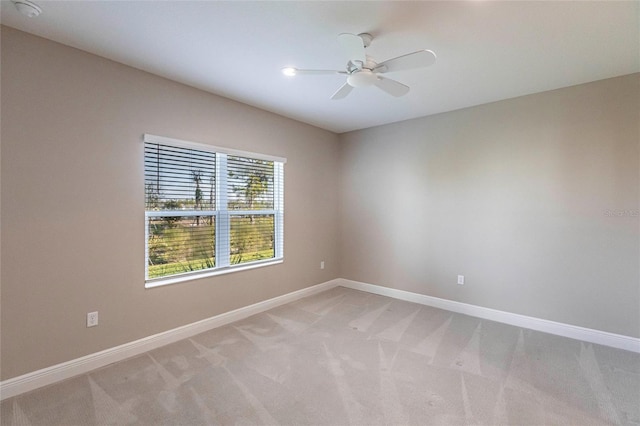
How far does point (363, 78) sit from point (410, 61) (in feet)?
1.23

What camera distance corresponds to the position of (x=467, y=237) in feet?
12.2

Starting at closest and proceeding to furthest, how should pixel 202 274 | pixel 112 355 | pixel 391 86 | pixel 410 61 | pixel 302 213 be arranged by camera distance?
pixel 410 61
pixel 391 86
pixel 112 355
pixel 202 274
pixel 302 213

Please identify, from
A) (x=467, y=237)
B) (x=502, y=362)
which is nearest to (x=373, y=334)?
(x=502, y=362)

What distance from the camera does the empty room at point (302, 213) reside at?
198cm

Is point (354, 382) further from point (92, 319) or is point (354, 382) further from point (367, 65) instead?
point (367, 65)

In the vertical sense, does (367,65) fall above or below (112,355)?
above

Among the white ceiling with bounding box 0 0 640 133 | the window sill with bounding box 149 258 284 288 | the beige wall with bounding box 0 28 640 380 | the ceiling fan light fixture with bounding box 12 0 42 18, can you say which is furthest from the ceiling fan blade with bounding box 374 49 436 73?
the window sill with bounding box 149 258 284 288

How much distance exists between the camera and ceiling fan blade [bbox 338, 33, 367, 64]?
175 centimetres

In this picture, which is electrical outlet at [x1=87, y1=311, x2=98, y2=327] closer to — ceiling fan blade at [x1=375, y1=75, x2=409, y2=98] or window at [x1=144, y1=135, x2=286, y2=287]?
window at [x1=144, y1=135, x2=286, y2=287]

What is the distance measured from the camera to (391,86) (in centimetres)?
234

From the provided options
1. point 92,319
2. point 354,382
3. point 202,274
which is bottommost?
point 354,382

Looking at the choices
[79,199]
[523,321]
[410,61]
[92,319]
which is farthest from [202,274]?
[523,321]

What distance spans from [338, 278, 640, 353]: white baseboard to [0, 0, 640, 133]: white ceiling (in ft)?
8.20

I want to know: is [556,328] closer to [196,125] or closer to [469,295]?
[469,295]
